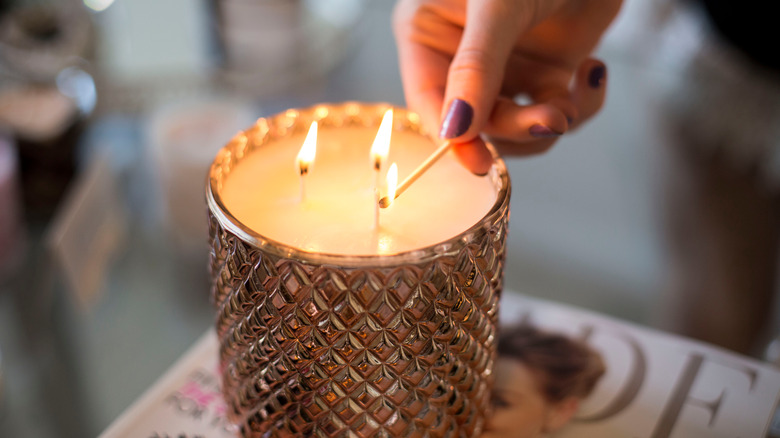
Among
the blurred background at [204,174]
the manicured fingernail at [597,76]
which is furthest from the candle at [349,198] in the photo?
the blurred background at [204,174]

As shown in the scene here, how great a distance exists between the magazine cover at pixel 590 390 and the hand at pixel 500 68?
179mm

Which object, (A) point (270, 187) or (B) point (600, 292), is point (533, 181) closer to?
(B) point (600, 292)

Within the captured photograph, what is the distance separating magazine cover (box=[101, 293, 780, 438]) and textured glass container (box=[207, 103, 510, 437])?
10cm

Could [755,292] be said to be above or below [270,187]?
below

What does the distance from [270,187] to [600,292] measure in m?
0.45

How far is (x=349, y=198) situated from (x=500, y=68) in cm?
14

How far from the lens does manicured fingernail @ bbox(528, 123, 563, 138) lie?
1.65 feet

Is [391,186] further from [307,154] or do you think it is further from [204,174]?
[204,174]

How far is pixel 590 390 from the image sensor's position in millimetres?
589

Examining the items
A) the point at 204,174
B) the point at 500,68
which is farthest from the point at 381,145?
the point at 204,174

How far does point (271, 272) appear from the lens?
0.40m

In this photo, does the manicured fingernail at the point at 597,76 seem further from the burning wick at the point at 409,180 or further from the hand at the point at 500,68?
the burning wick at the point at 409,180

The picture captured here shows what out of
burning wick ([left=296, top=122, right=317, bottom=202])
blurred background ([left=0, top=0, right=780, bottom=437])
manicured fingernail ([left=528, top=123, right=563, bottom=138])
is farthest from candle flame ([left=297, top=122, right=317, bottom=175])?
blurred background ([left=0, top=0, right=780, bottom=437])

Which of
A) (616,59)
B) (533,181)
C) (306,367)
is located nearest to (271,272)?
(306,367)
